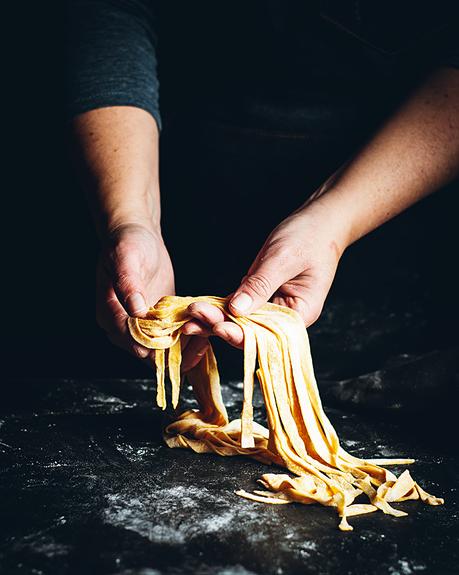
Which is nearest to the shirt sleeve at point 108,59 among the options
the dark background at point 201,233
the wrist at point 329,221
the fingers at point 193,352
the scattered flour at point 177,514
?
the dark background at point 201,233

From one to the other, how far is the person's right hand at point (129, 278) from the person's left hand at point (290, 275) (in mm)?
211

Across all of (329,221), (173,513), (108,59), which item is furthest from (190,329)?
(108,59)

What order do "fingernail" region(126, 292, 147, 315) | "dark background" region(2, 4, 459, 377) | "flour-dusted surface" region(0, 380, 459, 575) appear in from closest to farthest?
"flour-dusted surface" region(0, 380, 459, 575)
"fingernail" region(126, 292, 147, 315)
"dark background" region(2, 4, 459, 377)

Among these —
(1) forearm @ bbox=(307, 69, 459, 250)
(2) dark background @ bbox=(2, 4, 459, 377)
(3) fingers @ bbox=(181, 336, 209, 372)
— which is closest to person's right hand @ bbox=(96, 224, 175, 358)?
(3) fingers @ bbox=(181, 336, 209, 372)

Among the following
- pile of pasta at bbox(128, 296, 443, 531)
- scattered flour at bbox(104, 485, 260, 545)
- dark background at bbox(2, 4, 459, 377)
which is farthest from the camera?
dark background at bbox(2, 4, 459, 377)

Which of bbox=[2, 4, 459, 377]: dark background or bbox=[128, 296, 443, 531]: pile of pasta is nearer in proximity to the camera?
bbox=[128, 296, 443, 531]: pile of pasta

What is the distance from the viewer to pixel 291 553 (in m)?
1.47

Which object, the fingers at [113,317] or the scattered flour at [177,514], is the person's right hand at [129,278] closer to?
the fingers at [113,317]

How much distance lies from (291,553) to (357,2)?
6.88 ft

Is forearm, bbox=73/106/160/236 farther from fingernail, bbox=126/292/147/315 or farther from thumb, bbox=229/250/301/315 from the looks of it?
thumb, bbox=229/250/301/315

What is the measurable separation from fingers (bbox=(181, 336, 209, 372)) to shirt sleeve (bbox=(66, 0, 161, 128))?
106 cm

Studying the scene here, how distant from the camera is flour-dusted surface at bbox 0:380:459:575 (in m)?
1.43

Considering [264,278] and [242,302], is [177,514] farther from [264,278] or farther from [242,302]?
[264,278]

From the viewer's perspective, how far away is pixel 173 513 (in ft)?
5.34
